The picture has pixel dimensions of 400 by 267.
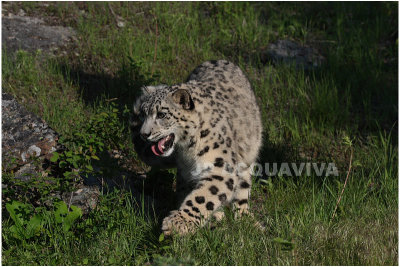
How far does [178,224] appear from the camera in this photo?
16.7 feet

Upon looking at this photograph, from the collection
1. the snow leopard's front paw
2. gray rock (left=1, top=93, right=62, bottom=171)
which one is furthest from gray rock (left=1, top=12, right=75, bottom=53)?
the snow leopard's front paw

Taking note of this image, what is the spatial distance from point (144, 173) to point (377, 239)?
3.42 m

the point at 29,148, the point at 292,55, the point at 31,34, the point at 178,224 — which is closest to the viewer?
the point at 178,224

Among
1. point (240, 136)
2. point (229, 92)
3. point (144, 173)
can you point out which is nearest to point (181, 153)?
point (240, 136)

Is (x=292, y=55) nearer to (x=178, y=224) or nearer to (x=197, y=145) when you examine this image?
(x=197, y=145)

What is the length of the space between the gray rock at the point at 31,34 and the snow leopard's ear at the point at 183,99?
4.60 m

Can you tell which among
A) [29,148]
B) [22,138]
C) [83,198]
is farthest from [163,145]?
[22,138]

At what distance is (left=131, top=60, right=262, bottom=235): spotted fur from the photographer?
552 centimetres

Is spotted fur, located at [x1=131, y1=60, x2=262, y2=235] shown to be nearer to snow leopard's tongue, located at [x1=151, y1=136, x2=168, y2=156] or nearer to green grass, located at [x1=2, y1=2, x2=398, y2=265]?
snow leopard's tongue, located at [x1=151, y1=136, x2=168, y2=156]

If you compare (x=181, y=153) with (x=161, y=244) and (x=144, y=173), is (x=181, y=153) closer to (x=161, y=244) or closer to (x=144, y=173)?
(x=161, y=244)

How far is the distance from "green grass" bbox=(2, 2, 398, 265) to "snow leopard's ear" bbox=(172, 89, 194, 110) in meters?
1.07

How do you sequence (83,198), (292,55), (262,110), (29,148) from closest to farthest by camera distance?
(83,198)
(29,148)
(262,110)
(292,55)

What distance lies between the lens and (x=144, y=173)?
7527mm

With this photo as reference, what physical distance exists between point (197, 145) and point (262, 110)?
10.2ft
